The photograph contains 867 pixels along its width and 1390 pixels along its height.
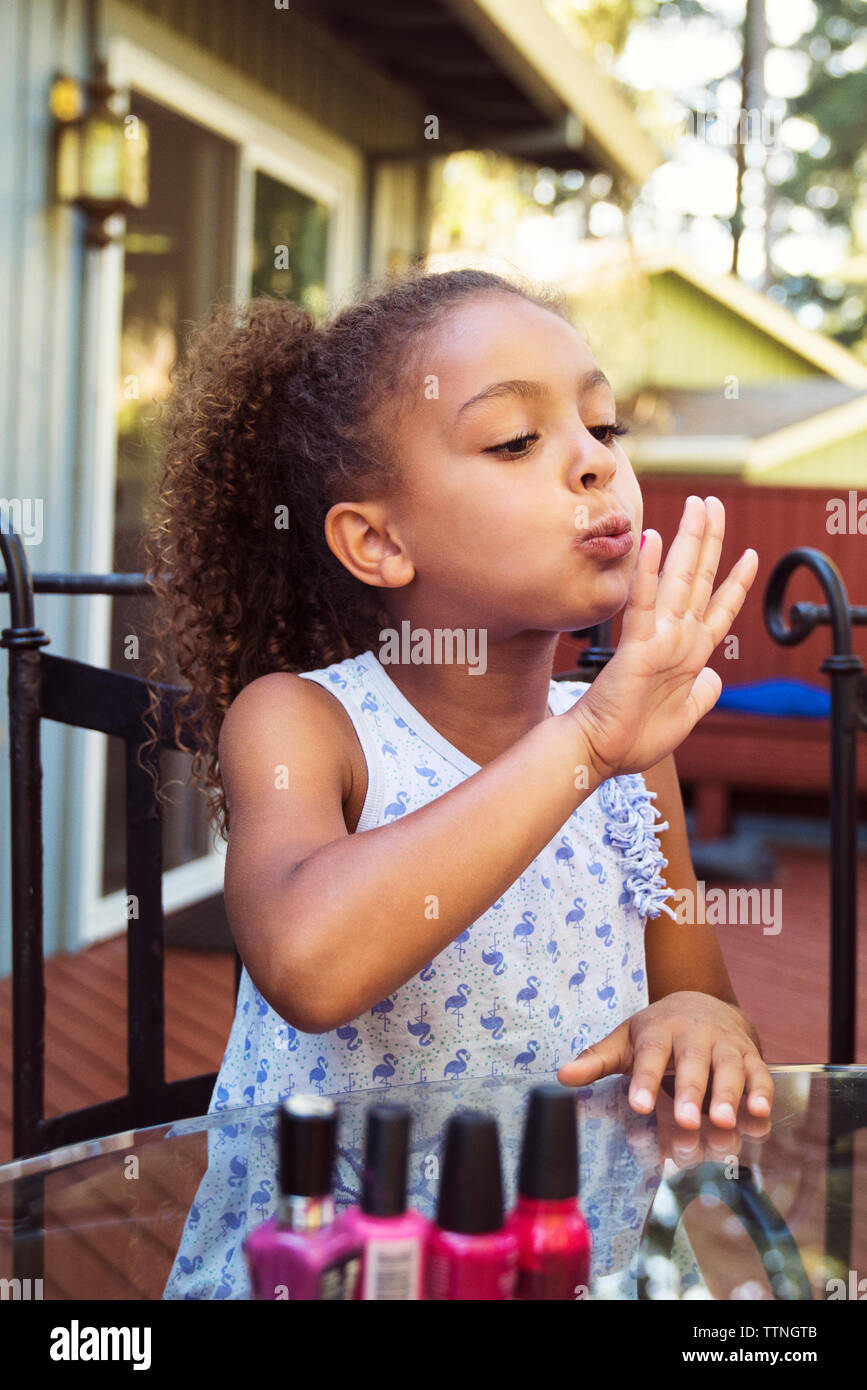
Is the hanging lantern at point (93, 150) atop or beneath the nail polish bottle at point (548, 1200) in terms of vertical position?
atop

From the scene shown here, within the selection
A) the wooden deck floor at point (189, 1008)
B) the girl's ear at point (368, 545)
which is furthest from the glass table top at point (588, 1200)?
the wooden deck floor at point (189, 1008)

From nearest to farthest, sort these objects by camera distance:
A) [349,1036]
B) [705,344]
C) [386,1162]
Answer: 1. [386,1162]
2. [349,1036]
3. [705,344]

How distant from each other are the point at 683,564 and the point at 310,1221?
782 mm

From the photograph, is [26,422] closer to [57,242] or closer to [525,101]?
[57,242]

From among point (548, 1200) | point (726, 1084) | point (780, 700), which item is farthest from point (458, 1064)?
point (780, 700)

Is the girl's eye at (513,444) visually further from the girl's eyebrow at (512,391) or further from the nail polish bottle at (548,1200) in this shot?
the nail polish bottle at (548,1200)

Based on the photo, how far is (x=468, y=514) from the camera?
52.9 inches

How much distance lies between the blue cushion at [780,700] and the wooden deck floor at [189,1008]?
1713mm

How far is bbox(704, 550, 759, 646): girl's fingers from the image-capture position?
49.9 inches

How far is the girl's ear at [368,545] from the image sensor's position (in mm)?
1455

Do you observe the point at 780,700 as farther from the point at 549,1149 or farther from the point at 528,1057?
the point at 549,1149

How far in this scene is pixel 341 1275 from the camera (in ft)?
2.08

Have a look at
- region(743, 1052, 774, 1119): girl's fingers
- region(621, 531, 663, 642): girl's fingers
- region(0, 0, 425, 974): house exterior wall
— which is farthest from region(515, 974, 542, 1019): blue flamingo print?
region(0, 0, 425, 974): house exterior wall

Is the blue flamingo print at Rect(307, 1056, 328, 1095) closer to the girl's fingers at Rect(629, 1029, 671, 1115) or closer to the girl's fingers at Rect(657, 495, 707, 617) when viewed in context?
the girl's fingers at Rect(629, 1029, 671, 1115)
